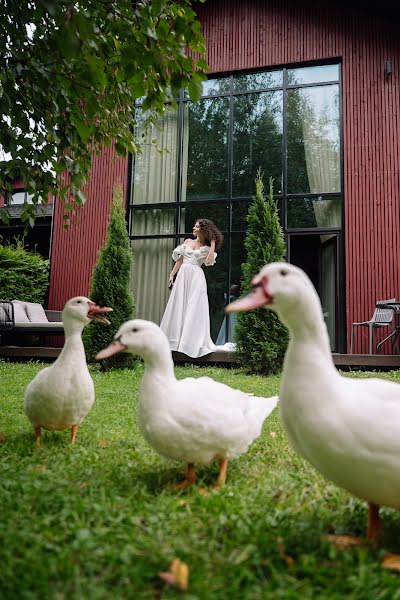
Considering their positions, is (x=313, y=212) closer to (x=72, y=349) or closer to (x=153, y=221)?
(x=153, y=221)

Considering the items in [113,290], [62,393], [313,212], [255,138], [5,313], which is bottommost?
[62,393]

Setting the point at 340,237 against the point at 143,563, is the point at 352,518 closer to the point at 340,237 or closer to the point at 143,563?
→ the point at 143,563

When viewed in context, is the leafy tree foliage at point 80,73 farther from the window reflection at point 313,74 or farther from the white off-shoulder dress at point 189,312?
the window reflection at point 313,74

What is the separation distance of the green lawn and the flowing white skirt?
5.98 m

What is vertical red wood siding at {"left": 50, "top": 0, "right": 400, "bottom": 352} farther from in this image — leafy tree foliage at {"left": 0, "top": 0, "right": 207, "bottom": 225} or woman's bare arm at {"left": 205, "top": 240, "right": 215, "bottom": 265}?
leafy tree foliage at {"left": 0, "top": 0, "right": 207, "bottom": 225}

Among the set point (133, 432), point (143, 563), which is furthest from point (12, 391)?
point (143, 563)

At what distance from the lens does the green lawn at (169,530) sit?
4.56ft

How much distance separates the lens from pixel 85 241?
12.5m

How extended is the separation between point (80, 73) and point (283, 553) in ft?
9.04

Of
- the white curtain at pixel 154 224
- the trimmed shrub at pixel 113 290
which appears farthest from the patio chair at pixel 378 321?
the white curtain at pixel 154 224

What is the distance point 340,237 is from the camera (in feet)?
35.8

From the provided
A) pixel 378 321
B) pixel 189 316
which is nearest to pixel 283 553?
pixel 189 316

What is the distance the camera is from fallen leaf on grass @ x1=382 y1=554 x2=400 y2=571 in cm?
154

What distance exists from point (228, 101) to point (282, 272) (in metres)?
11.8
